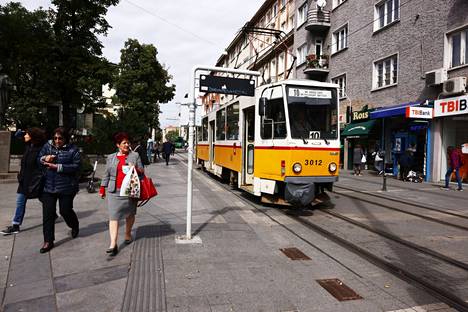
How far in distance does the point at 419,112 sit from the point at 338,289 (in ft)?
45.7

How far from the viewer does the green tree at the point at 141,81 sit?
32.0 meters

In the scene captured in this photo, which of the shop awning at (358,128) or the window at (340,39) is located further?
the window at (340,39)

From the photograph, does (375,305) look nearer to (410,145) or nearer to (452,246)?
(452,246)

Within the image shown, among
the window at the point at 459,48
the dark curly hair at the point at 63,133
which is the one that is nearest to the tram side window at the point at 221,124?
the dark curly hair at the point at 63,133

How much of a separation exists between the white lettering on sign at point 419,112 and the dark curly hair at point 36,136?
1424cm

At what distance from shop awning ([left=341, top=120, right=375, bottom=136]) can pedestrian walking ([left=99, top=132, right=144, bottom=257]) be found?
57.8 ft

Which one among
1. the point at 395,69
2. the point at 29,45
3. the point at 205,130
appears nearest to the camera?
the point at 205,130

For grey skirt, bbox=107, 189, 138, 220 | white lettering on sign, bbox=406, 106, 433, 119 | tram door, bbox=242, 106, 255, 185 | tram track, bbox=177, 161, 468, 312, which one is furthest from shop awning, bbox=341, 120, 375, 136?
grey skirt, bbox=107, 189, 138, 220

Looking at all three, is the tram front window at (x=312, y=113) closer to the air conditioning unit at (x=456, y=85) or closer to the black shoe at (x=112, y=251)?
the black shoe at (x=112, y=251)

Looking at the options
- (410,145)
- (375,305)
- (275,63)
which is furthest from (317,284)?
(275,63)

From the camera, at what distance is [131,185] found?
557cm

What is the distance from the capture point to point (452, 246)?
6465 mm

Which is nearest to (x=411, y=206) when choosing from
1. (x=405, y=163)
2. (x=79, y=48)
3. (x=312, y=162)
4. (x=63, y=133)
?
(x=312, y=162)

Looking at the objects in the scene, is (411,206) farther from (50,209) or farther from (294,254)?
(50,209)
